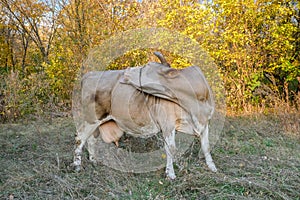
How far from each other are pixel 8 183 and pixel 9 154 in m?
1.47

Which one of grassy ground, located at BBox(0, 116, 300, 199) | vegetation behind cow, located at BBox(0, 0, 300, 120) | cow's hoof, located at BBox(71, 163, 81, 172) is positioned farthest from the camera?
vegetation behind cow, located at BBox(0, 0, 300, 120)

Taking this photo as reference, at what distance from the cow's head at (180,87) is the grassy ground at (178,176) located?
0.57 metres

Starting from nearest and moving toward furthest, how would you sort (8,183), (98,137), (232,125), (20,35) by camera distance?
(8,183) → (98,137) → (232,125) → (20,35)

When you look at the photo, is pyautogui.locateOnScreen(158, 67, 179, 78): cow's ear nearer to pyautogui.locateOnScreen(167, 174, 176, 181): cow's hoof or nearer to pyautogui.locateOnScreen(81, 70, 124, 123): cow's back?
pyautogui.locateOnScreen(81, 70, 124, 123): cow's back

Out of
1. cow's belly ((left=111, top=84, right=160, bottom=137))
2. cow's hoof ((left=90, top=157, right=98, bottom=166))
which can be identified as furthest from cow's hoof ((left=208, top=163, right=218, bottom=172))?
cow's hoof ((left=90, top=157, right=98, bottom=166))

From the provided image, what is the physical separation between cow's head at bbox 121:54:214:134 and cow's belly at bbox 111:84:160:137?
0.55 feet

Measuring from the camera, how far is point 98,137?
443 centimetres

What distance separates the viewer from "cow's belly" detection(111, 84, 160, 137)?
12.1ft

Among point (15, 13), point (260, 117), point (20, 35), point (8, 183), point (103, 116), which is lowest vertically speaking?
point (260, 117)

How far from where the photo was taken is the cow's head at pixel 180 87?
3.45m

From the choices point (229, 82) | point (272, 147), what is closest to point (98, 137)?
point (272, 147)

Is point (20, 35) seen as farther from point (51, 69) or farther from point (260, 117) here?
point (260, 117)

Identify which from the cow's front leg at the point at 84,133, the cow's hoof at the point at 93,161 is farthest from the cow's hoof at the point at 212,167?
the cow's front leg at the point at 84,133

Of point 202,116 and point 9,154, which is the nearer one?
point 202,116
